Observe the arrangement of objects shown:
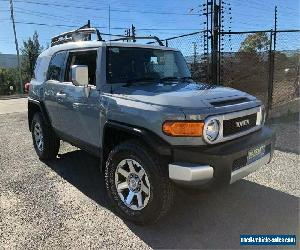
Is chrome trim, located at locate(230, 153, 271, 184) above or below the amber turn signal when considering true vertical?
below

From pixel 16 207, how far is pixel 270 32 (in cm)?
692

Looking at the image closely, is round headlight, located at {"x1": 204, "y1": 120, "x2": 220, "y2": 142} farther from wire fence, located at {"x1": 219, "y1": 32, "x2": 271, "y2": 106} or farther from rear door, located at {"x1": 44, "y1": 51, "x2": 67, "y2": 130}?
wire fence, located at {"x1": 219, "y1": 32, "x2": 271, "y2": 106}

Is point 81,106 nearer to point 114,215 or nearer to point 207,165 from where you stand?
point 114,215

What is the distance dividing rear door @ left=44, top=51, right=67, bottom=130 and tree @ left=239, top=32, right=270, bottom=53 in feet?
18.5

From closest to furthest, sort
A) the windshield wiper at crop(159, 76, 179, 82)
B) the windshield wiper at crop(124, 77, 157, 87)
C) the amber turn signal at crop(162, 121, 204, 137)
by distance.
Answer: the amber turn signal at crop(162, 121, 204, 137), the windshield wiper at crop(124, 77, 157, 87), the windshield wiper at crop(159, 76, 179, 82)

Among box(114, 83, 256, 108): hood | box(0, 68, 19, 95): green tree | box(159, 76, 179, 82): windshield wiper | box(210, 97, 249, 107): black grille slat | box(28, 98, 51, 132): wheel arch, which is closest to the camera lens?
box(114, 83, 256, 108): hood

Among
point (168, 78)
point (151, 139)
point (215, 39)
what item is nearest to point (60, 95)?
point (168, 78)

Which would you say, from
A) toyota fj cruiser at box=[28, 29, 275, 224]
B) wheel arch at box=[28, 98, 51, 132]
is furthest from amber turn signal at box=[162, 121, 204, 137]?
wheel arch at box=[28, 98, 51, 132]

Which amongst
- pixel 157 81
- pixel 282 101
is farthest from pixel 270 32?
pixel 157 81

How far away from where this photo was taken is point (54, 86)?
546cm

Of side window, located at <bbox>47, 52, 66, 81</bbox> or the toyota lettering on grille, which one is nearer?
the toyota lettering on grille

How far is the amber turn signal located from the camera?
3484 mm

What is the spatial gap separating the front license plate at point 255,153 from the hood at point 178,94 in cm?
60

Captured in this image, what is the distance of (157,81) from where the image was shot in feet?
15.4
